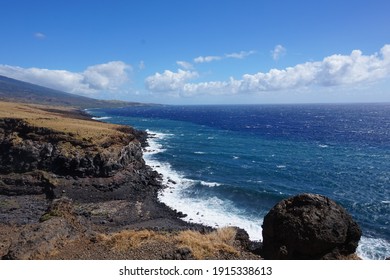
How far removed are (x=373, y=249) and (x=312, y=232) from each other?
21.4 metres

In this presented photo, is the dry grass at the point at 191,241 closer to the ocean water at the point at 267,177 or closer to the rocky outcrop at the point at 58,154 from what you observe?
the ocean water at the point at 267,177

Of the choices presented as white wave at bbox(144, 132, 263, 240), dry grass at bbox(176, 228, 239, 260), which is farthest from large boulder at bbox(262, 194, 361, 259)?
white wave at bbox(144, 132, 263, 240)

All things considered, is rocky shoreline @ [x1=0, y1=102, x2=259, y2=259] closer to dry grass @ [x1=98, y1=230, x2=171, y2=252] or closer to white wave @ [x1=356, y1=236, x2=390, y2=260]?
dry grass @ [x1=98, y1=230, x2=171, y2=252]

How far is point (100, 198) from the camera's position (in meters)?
46.9

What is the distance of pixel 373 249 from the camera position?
1310 inches

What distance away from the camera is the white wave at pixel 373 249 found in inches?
1256

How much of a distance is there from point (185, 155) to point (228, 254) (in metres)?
60.9

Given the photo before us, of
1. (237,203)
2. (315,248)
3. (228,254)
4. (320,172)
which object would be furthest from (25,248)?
(320,172)

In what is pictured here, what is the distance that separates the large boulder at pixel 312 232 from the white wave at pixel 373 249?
17.6m

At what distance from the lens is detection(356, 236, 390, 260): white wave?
3190cm

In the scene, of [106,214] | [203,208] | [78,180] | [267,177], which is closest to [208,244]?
[106,214]

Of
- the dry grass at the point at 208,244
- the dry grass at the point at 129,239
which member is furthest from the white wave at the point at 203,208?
the dry grass at the point at 129,239

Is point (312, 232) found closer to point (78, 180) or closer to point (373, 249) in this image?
point (373, 249)

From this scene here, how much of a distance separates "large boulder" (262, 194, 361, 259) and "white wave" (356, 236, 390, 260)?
57.6 feet
